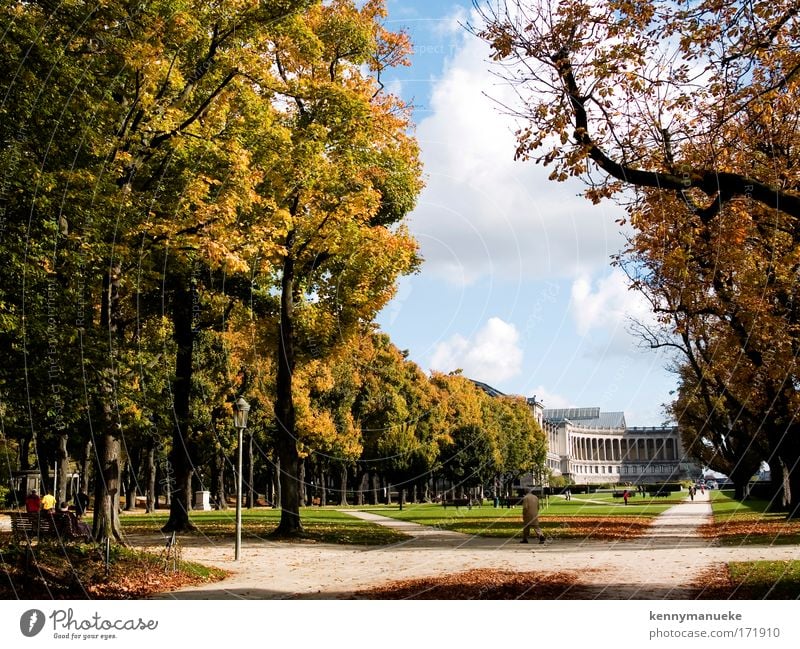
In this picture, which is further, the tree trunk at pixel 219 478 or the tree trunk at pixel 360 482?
the tree trunk at pixel 360 482

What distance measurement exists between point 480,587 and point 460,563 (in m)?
4.02

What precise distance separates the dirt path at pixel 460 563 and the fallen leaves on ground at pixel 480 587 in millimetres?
324

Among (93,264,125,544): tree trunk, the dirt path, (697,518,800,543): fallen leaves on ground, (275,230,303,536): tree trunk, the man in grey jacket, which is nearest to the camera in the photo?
the dirt path

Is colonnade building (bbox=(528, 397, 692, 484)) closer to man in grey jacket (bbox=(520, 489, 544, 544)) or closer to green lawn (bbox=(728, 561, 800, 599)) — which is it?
man in grey jacket (bbox=(520, 489, 544, 544))

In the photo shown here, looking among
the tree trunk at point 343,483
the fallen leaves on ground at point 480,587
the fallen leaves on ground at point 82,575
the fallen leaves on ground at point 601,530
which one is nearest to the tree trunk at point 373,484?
the tree trunk at point 343,483

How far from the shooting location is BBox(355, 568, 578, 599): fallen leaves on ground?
10.8 meters

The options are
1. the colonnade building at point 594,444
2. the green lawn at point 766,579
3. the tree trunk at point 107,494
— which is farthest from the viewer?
the colonnade building at point 594,444

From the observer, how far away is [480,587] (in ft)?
36.9

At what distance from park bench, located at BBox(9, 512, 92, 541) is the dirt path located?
2460mm

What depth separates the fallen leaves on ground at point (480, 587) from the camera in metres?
10.8

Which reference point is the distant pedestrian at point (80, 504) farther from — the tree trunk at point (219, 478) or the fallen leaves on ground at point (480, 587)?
the fallen leaves on ground at point (480, 587)

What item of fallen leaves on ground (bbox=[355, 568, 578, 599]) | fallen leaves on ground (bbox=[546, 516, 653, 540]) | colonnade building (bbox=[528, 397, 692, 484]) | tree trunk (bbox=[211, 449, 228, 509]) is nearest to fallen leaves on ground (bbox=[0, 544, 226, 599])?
fallen leaves on ground (bbox=[355, 568, 578, 599])

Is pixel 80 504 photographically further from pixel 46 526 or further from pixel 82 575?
pixel 82 575
